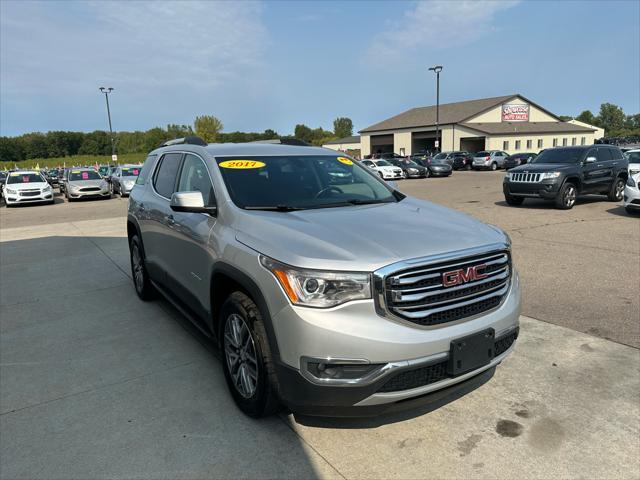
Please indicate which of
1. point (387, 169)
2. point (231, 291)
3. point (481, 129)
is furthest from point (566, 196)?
point (481, 129)

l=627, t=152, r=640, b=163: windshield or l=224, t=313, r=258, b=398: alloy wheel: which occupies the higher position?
l=627, t=152, r=640, b=163: windshield

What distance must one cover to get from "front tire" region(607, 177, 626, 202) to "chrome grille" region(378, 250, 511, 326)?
1394cm

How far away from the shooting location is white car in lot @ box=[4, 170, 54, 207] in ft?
65.9

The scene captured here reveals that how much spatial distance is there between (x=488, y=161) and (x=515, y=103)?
30673 mm

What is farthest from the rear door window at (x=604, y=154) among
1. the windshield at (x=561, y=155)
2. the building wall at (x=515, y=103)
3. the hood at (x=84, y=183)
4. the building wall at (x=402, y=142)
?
the building wall at (x=402, y=142)

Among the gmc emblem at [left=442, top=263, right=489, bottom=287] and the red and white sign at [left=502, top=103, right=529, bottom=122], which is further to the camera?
the red and white sign at [left=502, top=103, right=529, bottom=122]

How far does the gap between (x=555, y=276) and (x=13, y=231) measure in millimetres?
13352

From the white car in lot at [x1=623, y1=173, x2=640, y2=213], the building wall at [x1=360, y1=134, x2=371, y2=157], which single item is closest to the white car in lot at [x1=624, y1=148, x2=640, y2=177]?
the white car in lot at [x1=623, y1=173, x2=640, y2=213]

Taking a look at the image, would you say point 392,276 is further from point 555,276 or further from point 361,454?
point 555,276

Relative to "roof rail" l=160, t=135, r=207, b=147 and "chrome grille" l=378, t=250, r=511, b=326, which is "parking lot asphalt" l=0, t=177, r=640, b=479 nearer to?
"chrome grille" l=378, t=250, r=511, b=326

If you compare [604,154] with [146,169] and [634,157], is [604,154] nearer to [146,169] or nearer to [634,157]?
[634,157]

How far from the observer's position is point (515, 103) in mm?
64875

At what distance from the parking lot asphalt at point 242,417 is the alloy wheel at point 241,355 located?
0.79ft

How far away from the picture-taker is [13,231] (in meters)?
12.8
